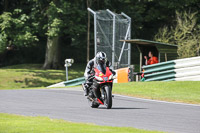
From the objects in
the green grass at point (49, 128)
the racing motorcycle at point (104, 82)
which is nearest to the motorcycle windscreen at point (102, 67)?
the racing motorcycle at point (104, 82)

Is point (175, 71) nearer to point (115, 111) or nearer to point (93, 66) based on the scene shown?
point (93, 66)

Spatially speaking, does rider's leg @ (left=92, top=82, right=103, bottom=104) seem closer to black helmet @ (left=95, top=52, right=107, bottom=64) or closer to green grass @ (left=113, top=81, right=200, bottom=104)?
black helmet @ (left=95, top=52, right=107, bottom=64)

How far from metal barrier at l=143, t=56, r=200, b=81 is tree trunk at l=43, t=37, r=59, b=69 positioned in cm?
1604

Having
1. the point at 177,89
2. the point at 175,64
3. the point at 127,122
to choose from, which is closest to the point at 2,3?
the point at 175,64

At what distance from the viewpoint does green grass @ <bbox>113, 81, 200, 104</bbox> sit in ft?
52.6

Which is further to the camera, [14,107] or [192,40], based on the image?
[192,40]

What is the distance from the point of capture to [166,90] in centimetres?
1814

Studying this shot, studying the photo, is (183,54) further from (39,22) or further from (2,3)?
(2,3)

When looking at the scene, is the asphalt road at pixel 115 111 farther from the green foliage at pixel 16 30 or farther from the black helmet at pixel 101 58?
the green foliage at pixel 16 30

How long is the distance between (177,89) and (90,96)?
582 centimetres

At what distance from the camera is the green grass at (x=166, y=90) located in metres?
16.0

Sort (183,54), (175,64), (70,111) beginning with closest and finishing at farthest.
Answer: (70,111), (175,64), (183,54)

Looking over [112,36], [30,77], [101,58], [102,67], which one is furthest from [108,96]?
[30,77]

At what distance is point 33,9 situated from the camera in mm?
35500
